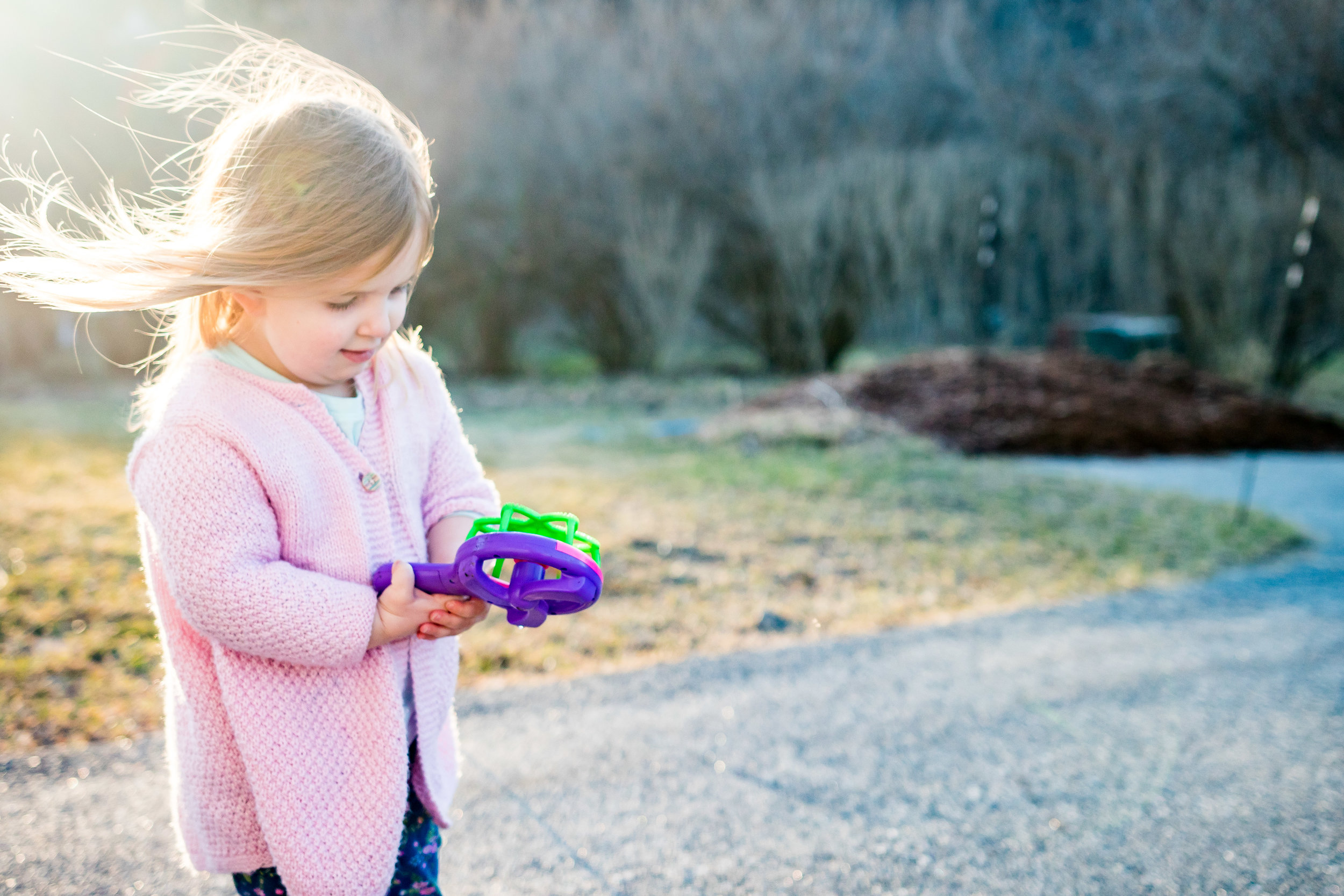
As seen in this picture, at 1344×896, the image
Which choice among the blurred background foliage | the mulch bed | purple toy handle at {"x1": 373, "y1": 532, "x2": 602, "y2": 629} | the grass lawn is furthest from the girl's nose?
the blurred background foliage

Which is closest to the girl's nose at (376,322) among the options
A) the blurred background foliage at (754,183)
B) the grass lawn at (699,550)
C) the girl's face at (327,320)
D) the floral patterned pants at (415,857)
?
the girl's face at (327,320)

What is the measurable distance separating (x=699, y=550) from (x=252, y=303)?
123 inches

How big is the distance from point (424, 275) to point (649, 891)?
9.98 m

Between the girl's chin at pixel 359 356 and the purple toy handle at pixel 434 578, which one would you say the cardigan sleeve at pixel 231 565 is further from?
the girl's chin at pixel 359 356

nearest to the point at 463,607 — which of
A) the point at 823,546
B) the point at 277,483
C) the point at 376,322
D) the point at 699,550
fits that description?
the point at 277,483

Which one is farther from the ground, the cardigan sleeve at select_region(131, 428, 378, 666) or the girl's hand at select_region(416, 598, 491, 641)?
the cardigan sleeve at select_region(131, 428, 378, 666)

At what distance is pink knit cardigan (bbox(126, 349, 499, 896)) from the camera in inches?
49.1

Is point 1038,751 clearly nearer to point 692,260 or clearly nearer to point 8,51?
point 692,260

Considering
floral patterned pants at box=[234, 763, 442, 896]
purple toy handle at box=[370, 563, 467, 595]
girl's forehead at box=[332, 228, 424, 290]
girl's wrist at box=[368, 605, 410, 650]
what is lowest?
floral patterned pants at box=[234, 763, 442, 896]

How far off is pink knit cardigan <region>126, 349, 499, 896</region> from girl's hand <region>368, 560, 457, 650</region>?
22 millimetres

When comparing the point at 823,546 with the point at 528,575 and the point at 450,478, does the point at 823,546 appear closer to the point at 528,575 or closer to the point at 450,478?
the point at 450,478

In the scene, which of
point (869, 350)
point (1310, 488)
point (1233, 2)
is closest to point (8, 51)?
point (869, 350)

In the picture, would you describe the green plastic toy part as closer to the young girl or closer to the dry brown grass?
the young girl

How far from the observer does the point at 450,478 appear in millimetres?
1578
